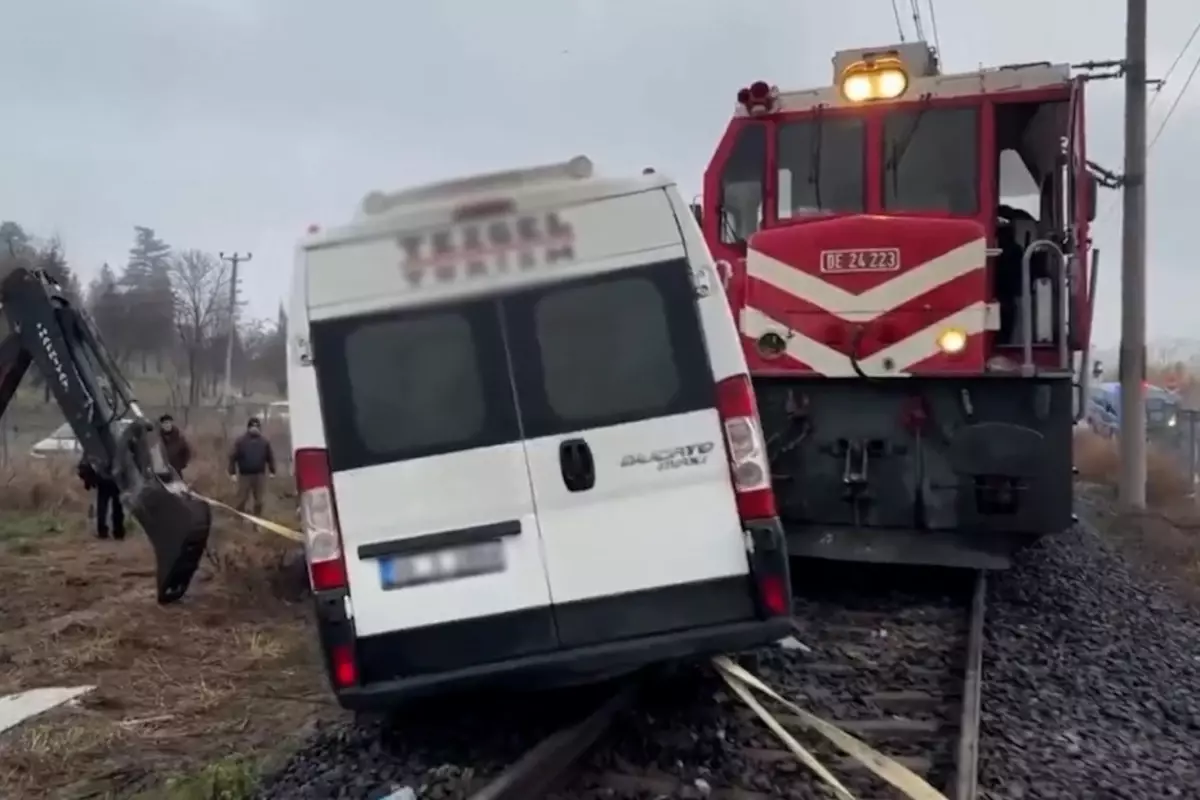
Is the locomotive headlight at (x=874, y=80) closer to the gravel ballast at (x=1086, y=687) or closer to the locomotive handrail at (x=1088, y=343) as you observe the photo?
the locomotive handrail at (x=1088, y=343)

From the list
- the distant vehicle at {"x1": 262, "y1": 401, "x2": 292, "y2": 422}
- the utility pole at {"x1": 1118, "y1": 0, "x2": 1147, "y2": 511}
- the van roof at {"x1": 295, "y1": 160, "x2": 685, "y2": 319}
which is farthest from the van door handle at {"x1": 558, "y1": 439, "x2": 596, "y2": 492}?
the distant vehicle at {"x1": 262, "y1": 401, "x2": 292, "y2": 422}

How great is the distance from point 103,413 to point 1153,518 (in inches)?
489

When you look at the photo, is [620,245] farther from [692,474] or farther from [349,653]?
[349,653]

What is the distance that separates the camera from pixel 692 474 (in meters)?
Result: 5.23

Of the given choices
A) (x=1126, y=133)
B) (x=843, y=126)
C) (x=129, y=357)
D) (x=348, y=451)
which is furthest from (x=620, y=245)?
(x=129, y=357)

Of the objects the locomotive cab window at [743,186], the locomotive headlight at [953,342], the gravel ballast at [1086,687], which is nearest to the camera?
the gravel ballast at [1086,687]

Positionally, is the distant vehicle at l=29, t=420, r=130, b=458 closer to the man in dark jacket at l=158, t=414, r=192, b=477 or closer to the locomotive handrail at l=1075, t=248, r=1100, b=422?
the man in dark jacket at l=158, t=414, r=192, b=477

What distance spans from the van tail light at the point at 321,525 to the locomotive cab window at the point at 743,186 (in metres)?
4.82

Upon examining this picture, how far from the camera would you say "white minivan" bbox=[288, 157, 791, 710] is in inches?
206

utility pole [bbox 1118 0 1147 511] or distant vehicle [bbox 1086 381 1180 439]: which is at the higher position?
utility pole [bbox 1118 0 1147 511]

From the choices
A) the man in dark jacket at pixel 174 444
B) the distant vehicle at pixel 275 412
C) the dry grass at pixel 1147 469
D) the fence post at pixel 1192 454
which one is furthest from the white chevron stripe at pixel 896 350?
the distant vehicle at pixel 275 412

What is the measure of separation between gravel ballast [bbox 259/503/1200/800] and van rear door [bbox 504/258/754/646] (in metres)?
0.58

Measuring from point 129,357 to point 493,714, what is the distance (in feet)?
157

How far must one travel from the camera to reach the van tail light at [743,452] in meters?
5.25
